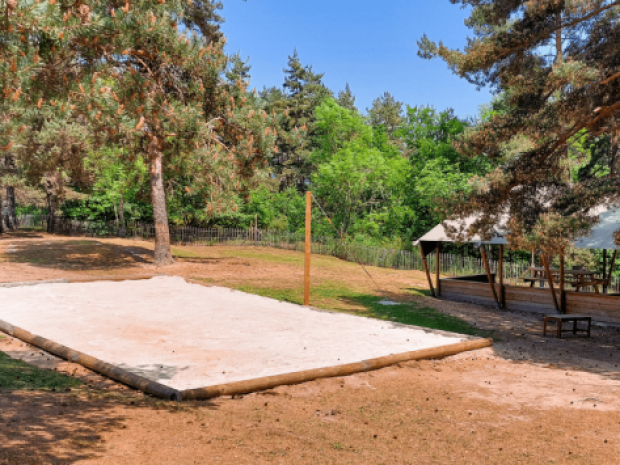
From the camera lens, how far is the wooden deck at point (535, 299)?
12930mm

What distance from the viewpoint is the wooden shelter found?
1284 centimetres

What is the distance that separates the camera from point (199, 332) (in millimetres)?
9594

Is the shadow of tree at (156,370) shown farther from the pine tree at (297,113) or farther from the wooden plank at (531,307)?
the pine tree at (297,113)

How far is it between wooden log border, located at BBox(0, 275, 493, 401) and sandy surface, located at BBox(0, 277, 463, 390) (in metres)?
0.26

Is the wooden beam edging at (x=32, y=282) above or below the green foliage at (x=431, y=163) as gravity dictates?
below

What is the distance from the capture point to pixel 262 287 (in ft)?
54.3

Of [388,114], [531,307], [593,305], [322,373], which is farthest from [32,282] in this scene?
[388,114]

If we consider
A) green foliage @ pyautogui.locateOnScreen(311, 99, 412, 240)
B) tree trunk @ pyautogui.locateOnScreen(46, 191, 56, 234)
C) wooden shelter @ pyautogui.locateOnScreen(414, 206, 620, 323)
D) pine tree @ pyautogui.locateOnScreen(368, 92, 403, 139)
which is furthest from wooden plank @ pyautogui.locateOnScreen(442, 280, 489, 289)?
pine tree @ pyautogui.locateOnScreen(368, 92, 403, 139)

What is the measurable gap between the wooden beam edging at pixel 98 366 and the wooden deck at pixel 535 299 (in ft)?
34.9

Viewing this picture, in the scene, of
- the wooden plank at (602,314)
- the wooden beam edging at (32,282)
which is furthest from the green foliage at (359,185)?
the wooden plank at (602,314)

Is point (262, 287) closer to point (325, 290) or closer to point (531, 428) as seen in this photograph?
point (325, 290)

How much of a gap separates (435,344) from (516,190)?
12.1 ft

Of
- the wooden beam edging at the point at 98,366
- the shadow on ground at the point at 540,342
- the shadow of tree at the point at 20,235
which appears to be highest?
the shadow of tree at the point at 20,235

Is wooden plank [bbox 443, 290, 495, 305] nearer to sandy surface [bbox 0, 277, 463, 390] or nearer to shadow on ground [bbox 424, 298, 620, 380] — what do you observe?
shadow on ground [bbox 424, 298, 620, 380]
